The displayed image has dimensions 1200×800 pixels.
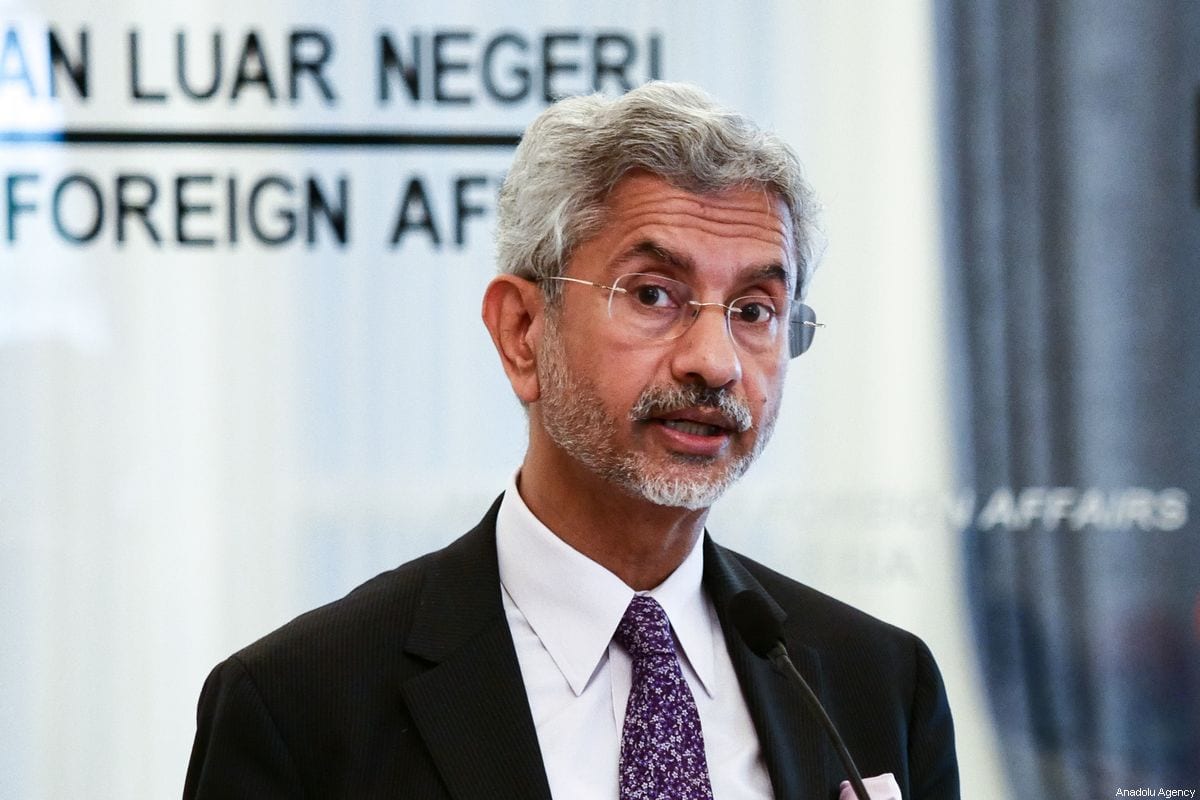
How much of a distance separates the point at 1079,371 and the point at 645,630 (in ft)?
6.03

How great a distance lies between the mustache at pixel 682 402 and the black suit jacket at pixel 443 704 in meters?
0.23

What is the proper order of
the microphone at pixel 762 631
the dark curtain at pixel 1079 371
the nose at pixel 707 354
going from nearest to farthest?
the microphone at pixel 762 631
the nose at pixel 707 354
the dark curtain at pixel 1079 371

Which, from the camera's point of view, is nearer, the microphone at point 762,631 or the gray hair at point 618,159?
the microphone at point 762,631

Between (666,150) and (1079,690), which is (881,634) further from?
(1079,690)

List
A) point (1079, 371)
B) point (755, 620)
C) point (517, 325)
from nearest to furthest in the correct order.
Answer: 1. point (755, 620)
2. point (517, 325)
3. point (1079, 371)

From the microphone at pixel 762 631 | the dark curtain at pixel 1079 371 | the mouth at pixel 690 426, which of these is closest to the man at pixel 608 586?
the mouth at pixel 690 426

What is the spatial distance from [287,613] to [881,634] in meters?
1.56

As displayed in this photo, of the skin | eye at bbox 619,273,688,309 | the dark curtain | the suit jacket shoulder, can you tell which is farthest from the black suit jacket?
the dark curtain

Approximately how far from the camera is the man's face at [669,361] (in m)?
1.62

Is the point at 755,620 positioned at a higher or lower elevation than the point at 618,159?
lower

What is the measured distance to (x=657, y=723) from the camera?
1.60 metres

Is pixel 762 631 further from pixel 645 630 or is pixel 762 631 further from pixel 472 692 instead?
pixel 472 692

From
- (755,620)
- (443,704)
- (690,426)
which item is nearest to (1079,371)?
(690,426)

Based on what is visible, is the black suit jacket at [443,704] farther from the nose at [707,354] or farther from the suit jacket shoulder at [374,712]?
the nose at [707,354]
